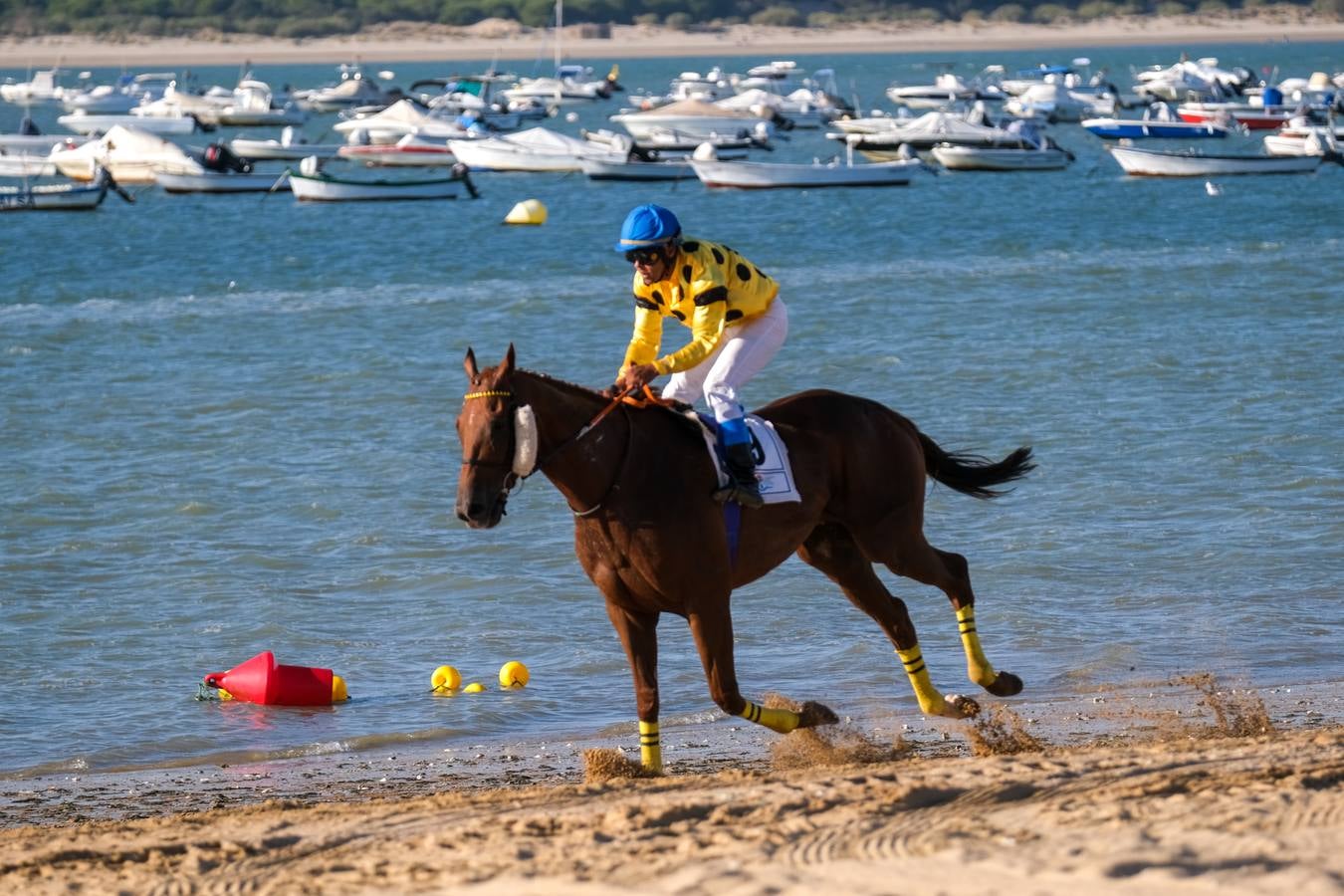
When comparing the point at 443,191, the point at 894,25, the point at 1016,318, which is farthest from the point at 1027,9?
the point at 1016,318

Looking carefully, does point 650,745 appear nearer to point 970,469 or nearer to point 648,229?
point 648,229

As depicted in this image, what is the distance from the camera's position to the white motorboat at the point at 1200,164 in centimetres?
5484

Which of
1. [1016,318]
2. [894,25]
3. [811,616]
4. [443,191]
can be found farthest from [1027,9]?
[811,616]

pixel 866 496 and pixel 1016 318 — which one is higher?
pixel 866 496

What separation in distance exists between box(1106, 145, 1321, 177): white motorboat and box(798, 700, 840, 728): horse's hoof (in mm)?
48002

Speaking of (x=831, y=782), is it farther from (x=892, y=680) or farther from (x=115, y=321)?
(x=115, y=321)

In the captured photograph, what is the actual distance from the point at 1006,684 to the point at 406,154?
58.3 meters

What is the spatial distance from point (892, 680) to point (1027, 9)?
14735 cm

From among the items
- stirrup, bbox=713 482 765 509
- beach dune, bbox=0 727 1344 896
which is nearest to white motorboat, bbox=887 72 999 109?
stirrup, bbox=713 482 765 509

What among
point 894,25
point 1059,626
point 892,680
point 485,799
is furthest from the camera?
point 894,25

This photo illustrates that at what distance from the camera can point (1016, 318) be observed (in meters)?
29.7

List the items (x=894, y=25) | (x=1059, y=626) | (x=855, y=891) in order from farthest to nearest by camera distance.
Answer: (x=894, y=25), (x=1059, y=626), (x=855, y=891)

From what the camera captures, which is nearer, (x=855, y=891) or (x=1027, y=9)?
(x=855, y=891)

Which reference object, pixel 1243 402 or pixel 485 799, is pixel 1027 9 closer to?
pixel 1243 402
